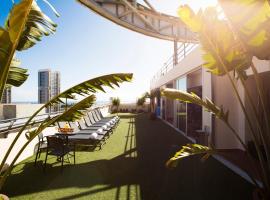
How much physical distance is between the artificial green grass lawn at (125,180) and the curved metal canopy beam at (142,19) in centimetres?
1490

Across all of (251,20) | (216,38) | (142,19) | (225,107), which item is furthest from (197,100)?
(142,19)

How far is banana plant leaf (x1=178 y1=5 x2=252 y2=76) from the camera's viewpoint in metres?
2.80

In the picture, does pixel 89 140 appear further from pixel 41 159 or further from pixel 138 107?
pixel 138 107

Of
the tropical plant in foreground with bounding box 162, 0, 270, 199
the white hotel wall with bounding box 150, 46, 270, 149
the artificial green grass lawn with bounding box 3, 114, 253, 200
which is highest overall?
the tropical plant in foreground with bounding box 162, 0, 270, 199

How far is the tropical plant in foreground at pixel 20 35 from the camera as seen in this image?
245 centimetres

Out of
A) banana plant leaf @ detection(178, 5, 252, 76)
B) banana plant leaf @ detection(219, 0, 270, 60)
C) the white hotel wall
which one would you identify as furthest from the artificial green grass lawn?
banana plant leaf @ detection(219, 0, 270, 60)

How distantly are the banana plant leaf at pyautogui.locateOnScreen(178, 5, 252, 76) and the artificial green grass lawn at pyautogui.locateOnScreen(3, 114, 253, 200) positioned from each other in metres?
2.97

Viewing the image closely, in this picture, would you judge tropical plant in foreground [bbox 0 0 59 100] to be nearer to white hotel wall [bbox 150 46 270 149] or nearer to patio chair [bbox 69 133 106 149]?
patio chair [bbox 69 133 106 149]

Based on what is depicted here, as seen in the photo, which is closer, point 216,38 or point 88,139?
point 216,38

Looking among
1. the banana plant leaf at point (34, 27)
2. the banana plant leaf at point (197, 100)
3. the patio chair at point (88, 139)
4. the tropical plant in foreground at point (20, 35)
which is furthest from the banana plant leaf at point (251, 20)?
the patio chair at point (88, 139)

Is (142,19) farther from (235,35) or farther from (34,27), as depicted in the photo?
(235,35)

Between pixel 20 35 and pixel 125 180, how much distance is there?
4.05 m

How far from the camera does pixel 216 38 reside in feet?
9.52

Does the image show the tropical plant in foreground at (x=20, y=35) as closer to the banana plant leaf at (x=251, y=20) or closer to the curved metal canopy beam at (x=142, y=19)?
the banana plant leaf at (x=251, y=20)
